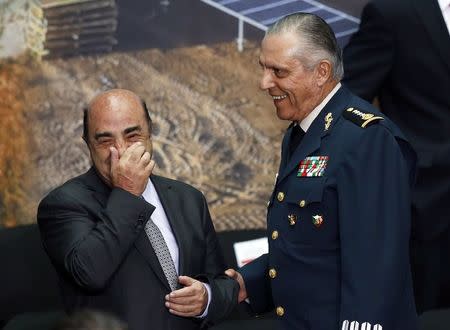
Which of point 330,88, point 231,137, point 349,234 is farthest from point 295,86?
point 231,137

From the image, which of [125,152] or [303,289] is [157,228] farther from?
[303,289]

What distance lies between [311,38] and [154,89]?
78.8 inches

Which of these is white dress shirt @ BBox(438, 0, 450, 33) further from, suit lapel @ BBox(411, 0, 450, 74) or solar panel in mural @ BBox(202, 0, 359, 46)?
solar panel in mural @ BBox(202, 0, 359, 46)

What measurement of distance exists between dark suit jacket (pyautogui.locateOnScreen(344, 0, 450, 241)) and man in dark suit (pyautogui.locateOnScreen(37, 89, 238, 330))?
928 millimetres

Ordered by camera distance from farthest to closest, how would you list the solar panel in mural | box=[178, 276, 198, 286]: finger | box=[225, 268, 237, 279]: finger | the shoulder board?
the solar panel in mural
box=[225, 268, 237, 279]: finger
box=[178, 276, 198, 286]: finger
the shoulder board

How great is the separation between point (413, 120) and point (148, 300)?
132cm

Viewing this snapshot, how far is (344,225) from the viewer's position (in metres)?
2.58

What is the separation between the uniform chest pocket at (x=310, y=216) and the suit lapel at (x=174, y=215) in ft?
1.21

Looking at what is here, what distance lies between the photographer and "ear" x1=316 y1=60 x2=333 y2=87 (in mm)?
2754

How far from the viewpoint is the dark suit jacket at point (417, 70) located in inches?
139

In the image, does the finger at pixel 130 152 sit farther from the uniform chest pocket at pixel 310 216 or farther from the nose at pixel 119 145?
the uniform chest pocket at pixel 310 216

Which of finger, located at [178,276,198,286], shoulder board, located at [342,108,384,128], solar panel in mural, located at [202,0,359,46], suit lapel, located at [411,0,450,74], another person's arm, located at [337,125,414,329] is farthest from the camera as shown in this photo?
solar panel in mural, located at [202,0,359,46]

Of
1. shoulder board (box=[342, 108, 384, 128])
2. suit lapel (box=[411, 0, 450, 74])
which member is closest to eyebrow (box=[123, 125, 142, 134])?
shoulder board (box=[342, 108, 384, 128])

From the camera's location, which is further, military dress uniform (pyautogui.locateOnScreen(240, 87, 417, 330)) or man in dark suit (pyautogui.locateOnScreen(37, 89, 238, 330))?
man in dark suit (pyautogui.locateOnScreen(37, 89, 238, 330))
